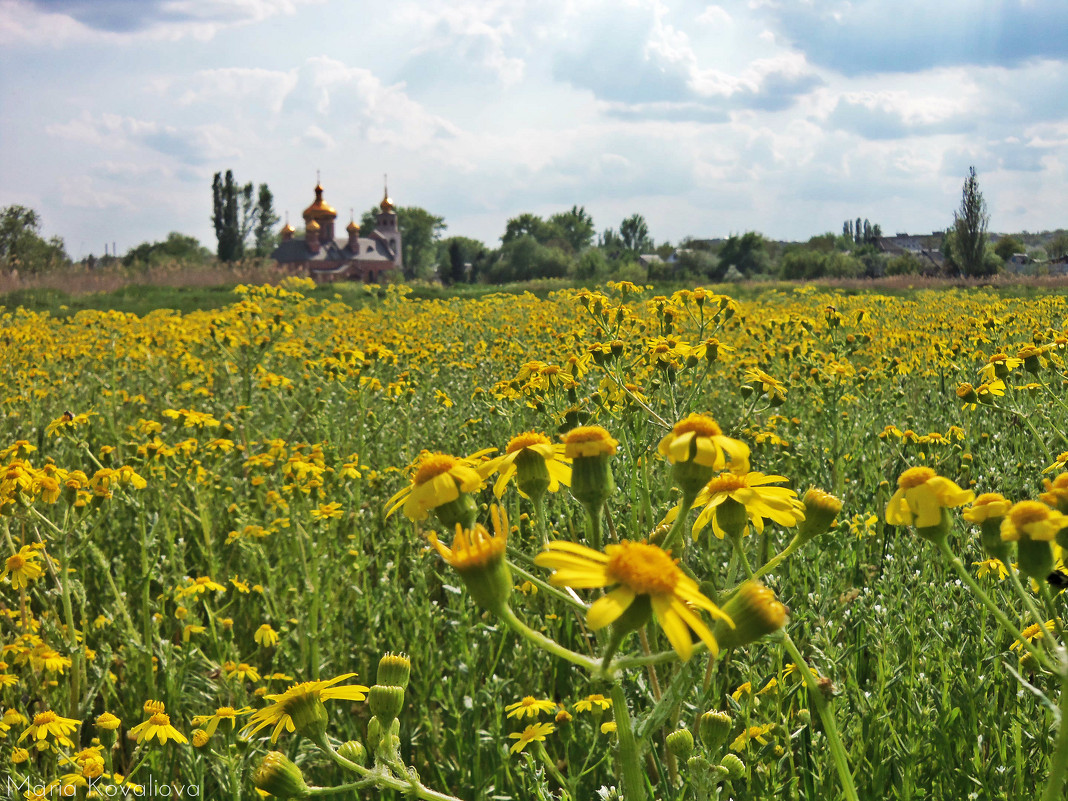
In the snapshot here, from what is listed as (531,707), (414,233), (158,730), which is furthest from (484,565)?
(414,233)

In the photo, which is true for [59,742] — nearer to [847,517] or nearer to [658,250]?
[847,517]

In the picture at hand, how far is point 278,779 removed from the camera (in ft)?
2.91

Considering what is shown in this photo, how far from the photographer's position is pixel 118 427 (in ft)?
16.9

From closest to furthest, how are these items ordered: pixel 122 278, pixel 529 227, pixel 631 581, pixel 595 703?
pixel 631 581, pixel 595 703, pixel 122 278, pixel 529 227

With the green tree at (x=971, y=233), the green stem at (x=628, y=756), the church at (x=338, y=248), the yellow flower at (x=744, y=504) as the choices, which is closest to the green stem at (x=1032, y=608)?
the yellow flower at (x=744, y=504)

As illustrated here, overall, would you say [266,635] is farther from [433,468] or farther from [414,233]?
[414,233]

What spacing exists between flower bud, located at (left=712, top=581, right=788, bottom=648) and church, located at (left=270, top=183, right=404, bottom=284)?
59769 millimetres

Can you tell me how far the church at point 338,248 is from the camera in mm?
64062

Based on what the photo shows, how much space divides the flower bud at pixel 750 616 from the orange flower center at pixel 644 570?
0.09 metres

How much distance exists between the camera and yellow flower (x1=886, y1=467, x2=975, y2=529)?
917mm

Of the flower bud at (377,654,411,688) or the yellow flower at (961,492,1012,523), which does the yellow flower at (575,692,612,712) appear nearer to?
the flower bud at (377,654,411,688)

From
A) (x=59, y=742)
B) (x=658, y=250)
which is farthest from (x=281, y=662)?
(x=658, y=250)

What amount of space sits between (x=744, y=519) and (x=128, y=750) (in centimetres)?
231

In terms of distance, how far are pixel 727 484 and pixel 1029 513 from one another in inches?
13.9
